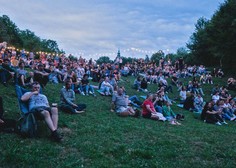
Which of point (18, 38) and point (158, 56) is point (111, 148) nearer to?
point (158, 56)

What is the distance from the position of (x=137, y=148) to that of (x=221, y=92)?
1769cm

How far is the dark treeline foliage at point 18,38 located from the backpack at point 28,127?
5908cm

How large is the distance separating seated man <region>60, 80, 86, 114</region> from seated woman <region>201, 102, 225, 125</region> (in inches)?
283

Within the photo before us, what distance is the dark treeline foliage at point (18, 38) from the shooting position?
64.8m

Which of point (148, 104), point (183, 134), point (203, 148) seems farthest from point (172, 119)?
point (203, 148)

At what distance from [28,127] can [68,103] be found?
445cm

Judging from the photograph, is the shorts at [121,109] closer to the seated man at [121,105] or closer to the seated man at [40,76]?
the seated man at [121,105]

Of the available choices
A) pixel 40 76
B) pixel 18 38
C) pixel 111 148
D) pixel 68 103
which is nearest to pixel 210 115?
pixel 68 103

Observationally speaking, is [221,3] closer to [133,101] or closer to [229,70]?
[229,70]

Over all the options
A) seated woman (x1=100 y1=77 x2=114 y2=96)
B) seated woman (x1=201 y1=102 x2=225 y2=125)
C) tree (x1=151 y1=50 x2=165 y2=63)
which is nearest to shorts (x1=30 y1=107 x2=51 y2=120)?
seated woman (x1=201 y1=102 x2=225 y2=125)

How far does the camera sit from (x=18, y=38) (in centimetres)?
8200

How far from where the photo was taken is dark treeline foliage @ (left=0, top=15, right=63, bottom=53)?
64.8 meters

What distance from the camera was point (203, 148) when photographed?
8102 mm

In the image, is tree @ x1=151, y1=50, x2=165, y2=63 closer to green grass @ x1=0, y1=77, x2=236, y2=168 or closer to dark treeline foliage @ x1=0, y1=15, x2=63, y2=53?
dark treeline foliage @ x1=0, y1=15, x2=63, y2=53
